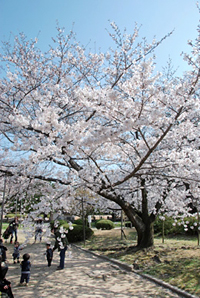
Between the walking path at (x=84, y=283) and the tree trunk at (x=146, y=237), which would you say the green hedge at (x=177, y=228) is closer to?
the tree trunk at (x=146, y=237)

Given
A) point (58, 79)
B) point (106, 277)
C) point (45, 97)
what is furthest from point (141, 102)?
point (106, 277)

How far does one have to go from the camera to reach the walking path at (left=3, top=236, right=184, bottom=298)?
15.3 ft

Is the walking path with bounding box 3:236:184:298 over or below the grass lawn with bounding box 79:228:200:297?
below

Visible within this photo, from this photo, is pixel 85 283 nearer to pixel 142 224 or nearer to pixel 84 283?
pixel 84 283

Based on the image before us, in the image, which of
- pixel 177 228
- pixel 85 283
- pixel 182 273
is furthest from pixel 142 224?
pixel 177 228

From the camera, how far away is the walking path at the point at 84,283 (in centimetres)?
→ 466

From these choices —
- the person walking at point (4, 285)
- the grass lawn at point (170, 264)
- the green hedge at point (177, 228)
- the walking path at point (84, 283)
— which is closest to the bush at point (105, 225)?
the green hedge at point (177, 228)

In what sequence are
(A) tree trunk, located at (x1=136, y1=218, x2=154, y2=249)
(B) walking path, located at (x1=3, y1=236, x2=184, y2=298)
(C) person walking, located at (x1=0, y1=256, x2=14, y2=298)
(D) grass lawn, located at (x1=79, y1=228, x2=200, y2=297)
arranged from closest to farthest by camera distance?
1. (C) person walking, located at (x1=0, y1=256, x2=14, y2=298)
2. (B) walking path, located at (x1=3, y1=236, x2=184, y2=298)
3. (D) grass lawn, located at (x1=79, y1=228, x2=200, y2=297)
4. (A) tree trunk, located at (x1=136, y1=218, x2=154, y2=249)

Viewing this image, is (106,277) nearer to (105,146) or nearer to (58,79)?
(105,146)

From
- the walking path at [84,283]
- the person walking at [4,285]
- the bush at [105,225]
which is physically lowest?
the bush at [105,225]

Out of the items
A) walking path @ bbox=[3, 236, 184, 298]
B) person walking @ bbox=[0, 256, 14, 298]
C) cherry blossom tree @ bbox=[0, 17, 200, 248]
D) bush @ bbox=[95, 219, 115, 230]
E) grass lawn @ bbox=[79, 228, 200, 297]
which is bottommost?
bush @ bbox=[95, 219, 115, 230]

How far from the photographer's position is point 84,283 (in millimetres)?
5352

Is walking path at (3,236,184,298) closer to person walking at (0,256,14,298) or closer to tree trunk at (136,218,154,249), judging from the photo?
person walking at (0,256,14,298)

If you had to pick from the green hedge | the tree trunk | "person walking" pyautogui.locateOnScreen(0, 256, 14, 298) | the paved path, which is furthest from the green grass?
the green hedge
